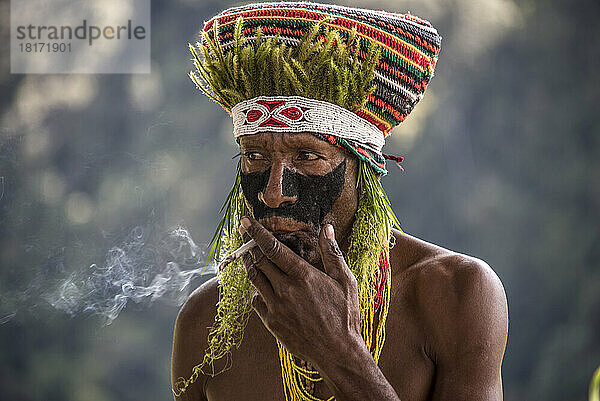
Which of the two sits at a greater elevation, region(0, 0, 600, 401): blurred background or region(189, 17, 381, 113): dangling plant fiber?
region(189, 17, 381, 113): dangling plant fiber

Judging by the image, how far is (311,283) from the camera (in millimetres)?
1526

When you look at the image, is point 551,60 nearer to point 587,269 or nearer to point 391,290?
point 587,269

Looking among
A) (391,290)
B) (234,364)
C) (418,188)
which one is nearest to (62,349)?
(418,188)

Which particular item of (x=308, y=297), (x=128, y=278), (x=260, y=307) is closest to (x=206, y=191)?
(x=128, y=278)

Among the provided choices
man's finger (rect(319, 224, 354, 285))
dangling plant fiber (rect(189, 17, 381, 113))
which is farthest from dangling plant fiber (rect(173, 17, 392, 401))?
man's finger (rect(319, 224, 354, 285))

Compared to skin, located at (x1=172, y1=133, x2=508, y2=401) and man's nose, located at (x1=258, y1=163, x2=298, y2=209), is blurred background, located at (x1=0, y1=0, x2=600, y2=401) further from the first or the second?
man's nose, located at (x1=258, y1=163, x2=298, y2=209)

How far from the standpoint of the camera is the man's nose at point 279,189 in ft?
5.36

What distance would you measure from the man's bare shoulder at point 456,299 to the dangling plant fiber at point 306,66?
1.56ft

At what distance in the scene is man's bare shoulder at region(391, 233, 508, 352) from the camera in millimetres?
1688

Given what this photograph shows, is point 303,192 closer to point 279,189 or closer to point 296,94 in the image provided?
point 279,189

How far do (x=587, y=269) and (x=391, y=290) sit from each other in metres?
3.16

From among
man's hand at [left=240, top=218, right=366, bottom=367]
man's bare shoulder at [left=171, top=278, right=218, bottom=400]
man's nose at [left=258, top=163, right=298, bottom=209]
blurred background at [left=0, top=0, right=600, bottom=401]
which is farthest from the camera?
blurred background at [left=0, top=0, right=600, bottom=401]

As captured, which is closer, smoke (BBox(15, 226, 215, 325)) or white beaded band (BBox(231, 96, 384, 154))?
white beaded band (BBox(231, 96, 384, 154))

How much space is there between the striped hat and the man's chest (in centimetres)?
44
